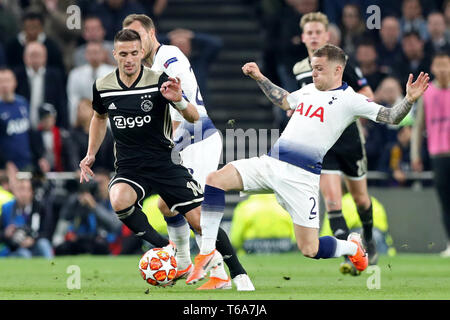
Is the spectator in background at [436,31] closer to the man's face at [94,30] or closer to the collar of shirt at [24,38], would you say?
the man's face at [94,30]

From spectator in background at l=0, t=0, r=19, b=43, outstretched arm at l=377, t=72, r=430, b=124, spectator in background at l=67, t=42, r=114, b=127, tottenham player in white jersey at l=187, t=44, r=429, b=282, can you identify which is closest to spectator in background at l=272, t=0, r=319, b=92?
spectator in background at l=67, t=42, r=114, b=127

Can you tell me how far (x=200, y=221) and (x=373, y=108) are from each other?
1816mm

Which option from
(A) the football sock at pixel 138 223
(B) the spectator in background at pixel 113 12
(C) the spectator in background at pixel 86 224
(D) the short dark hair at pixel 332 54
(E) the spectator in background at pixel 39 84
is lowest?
(C) the spectator in background at pixel 86 224

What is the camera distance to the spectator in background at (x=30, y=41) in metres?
18.0

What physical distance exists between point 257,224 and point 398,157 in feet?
8.84

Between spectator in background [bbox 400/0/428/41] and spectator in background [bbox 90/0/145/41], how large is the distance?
4.52 m

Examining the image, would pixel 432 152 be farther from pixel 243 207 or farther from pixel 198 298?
pixel 198 298

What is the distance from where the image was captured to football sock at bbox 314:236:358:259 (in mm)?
9805

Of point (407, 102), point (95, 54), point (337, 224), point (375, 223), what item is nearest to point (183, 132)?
point (337, 224)

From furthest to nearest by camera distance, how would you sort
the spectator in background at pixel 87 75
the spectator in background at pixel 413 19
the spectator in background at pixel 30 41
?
the spectator in background at pixel 413 19
the spectator in background at pixel 30 41
the spectator in background at pixel 87 75

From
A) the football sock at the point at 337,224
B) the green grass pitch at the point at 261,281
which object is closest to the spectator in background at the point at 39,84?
the green grass pitch at the point at 261,281

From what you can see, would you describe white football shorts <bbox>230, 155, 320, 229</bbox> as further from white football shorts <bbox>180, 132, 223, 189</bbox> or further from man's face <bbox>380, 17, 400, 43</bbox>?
man's face <bbox>380, 17, 400, 43</bbox>

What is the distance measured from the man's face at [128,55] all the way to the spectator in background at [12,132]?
7.09 meters


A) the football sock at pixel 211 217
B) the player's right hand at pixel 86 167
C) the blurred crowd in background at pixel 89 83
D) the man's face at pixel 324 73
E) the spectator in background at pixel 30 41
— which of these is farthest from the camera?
the spectator in background at pixel 30 41
